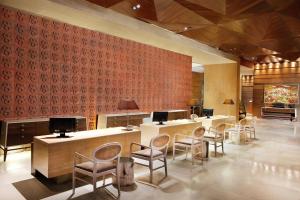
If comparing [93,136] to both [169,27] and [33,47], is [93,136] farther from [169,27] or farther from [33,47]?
[169,27]

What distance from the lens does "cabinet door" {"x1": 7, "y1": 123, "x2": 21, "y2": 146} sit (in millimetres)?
4830

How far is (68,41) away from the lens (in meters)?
6.17

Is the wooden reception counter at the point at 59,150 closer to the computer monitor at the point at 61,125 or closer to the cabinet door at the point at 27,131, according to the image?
the computer monitor at the point at 61,125

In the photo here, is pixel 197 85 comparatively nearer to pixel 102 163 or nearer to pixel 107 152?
pixel 102 163

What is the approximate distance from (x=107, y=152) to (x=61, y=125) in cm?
122

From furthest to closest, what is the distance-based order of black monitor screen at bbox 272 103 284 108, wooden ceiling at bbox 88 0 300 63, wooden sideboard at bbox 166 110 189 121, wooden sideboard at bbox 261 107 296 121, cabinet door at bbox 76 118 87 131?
black monitor screen at bbox 272 103 284 108 → wooden sideboard at bbox 261 107 296 121 → wooden sideboard at bbox 166 110 189 121 → cabinet door at bbox 76 118 87 131 → wooden ceiling at bbox 88 0 300 63

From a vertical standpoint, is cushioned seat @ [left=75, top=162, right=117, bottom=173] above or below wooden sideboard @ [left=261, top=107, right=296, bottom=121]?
below

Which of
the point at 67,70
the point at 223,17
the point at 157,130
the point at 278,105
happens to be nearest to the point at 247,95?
the point at 278,105

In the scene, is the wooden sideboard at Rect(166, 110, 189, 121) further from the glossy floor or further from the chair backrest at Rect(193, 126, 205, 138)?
the chair backrest at Rect(193, 126, 205, 138)

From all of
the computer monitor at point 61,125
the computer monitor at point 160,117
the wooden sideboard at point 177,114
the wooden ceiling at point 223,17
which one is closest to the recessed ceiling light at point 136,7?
the wooden ceiling at point 223,17

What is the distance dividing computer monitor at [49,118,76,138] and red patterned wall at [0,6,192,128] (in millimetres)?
2017

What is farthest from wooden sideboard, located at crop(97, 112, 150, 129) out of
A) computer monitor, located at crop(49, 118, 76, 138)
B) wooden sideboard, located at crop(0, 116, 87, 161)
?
computer monitor, located at crop(49, 118, 76, 138)

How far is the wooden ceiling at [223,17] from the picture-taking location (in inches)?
195

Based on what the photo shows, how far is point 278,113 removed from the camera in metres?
15.1
